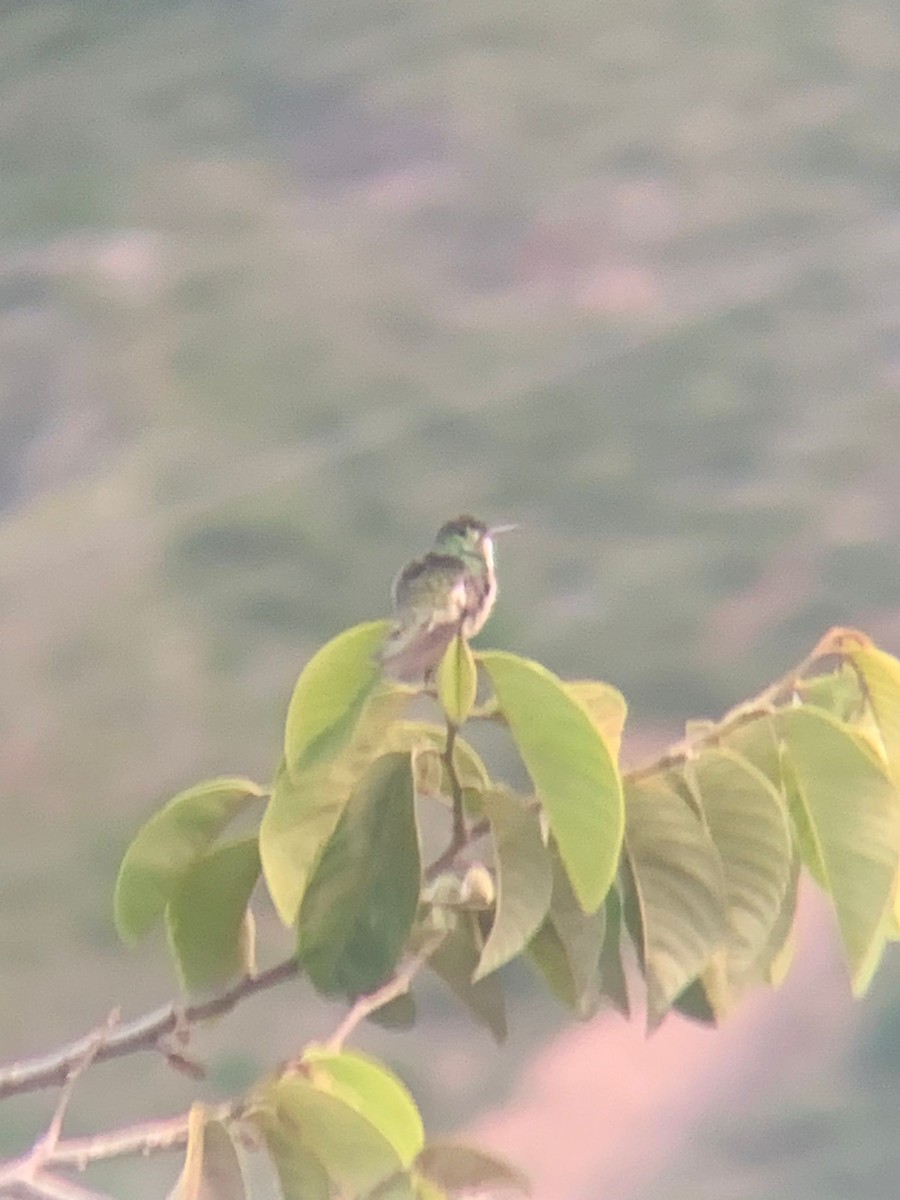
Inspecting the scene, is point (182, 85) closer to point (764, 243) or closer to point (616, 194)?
point (616, 194)

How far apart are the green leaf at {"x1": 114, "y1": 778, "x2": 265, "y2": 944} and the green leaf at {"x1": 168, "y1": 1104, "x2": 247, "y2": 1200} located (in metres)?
0.08

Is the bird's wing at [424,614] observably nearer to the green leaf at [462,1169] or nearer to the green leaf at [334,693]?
the green leaf at [334,693]

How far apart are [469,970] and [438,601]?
15 cm

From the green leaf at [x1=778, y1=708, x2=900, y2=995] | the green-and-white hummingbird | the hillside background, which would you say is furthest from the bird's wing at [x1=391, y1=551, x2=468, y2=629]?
the hillside background

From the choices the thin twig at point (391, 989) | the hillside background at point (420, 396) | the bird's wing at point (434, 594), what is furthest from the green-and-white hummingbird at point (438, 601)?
the hillside background at point (420, 396)

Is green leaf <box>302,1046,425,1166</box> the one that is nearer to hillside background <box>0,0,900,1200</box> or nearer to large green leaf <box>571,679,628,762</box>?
large green leaf <box>571,679,628,762</box>

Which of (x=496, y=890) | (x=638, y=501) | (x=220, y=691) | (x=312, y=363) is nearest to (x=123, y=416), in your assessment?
(x=312, y=363)

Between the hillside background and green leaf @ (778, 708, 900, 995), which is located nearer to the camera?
green leaf @ (778, 708, 900, 995)

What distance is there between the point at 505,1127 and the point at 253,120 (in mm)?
876

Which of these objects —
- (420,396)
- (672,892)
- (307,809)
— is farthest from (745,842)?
(420,396)

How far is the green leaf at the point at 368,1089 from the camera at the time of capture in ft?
1.43

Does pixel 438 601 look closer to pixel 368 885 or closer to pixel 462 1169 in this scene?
pixel 368 885

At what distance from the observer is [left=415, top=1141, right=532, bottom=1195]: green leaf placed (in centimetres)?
47

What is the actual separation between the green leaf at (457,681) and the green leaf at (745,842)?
8 cm
